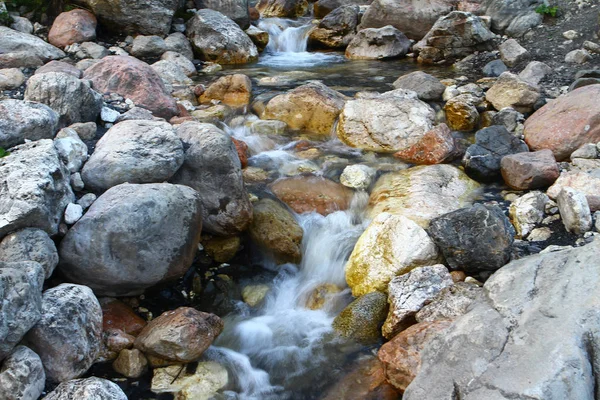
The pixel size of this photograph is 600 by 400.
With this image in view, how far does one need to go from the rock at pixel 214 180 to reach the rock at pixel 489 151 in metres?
3.04

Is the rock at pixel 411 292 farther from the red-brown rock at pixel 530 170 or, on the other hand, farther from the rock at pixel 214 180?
the red-brown rock at pixel 530 170

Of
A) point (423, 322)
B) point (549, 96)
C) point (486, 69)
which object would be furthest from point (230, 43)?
point (423, 322)

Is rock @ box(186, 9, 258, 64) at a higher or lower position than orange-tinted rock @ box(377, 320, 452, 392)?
higher

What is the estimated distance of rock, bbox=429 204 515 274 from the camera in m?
5.15

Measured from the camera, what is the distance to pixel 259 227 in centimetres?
607

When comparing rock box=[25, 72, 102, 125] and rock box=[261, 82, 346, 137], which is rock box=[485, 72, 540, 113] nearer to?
rock box=[261, 82, 346, 137]

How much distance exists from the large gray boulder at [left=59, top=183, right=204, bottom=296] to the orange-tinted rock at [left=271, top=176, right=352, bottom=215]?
5.80 feet

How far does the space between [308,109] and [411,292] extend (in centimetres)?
429

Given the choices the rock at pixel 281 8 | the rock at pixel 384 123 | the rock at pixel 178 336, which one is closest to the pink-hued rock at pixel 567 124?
the rock at pixel 384 123

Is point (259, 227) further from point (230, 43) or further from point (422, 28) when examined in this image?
point (422, 28)

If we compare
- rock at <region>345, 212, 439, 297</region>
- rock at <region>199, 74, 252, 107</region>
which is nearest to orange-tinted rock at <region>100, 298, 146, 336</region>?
rock at <region>345, 212, 439, 297</region>

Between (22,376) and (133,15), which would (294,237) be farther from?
(133,15)

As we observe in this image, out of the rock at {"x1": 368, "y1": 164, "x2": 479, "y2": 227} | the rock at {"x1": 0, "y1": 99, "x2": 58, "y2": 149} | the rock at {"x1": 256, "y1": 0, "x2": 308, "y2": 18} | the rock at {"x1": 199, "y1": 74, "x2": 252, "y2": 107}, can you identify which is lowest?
the rock at {"x1": 368, "y1": 164, "x2": 479, "y2": 227}

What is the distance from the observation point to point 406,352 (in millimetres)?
4312
